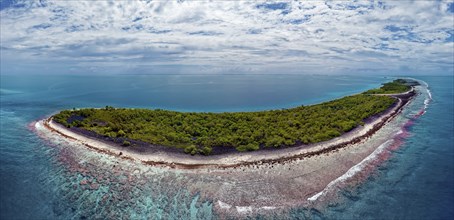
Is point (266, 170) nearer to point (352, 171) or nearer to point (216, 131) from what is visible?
point (352, 171)

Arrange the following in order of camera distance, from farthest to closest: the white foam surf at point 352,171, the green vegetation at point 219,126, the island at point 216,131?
the green vegetation at point 219,126 < the island at point 216,131 < the white foam surf at point 352,171

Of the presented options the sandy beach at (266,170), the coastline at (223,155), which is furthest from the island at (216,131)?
the sandy beach at (266,170)

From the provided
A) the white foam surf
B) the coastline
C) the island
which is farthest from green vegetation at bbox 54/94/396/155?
the white foam surf

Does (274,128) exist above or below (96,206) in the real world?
above

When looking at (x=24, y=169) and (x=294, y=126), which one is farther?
(x=294, y=126)

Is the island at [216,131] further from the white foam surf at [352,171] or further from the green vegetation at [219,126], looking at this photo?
the white foam surf at [352,171]

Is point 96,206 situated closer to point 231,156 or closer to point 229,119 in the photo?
point 231,156

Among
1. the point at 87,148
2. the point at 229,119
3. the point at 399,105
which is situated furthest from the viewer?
the point at 399,105

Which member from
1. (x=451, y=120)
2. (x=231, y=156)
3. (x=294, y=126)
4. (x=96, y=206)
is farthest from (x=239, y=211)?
(x=451, y=120)

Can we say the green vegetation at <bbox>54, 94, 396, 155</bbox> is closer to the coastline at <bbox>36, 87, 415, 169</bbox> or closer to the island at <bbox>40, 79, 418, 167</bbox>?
the island at <bbox>40, 79, 418, 167</bbox>
